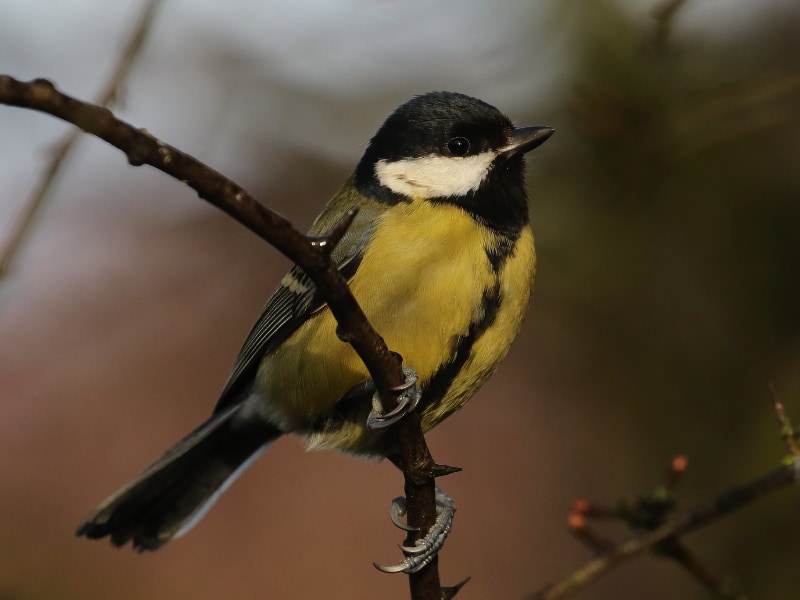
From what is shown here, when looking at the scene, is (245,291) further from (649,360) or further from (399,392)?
(399,392)

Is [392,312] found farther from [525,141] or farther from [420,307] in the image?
[525,141]

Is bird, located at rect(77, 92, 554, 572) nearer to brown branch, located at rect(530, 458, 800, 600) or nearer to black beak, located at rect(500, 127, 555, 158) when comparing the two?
black beak, located at rect(500, 127, 555, 158)

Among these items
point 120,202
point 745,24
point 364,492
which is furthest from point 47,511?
point 745,24

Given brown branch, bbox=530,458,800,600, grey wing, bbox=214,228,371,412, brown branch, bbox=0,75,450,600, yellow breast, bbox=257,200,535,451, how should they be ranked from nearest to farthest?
brown branch, bbox=0,75,450,600, brown branch, bbox=530,458,800,600, yellow breast, bbox=257,200,535,451, grey wing, bbox=214,228,371,412

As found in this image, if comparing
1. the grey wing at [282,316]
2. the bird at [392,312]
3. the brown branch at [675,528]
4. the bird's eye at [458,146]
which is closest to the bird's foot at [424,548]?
the bird at [392,312]

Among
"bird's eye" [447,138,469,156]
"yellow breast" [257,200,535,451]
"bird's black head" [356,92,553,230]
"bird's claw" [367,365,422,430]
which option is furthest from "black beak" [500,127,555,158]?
"bird's claw" [367,365,422,430]

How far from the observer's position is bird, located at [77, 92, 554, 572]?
277cm

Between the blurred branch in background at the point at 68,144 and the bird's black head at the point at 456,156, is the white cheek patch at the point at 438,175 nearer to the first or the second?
the bird's black head at the point at 456,156

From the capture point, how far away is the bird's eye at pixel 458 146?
10.3ft

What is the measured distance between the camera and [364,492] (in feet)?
14.7

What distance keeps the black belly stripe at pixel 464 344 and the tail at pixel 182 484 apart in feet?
2.73

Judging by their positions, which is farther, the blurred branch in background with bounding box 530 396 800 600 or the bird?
the bird

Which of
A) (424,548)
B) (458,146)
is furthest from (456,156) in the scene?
(424,548)

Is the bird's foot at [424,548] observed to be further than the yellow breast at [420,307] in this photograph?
No
